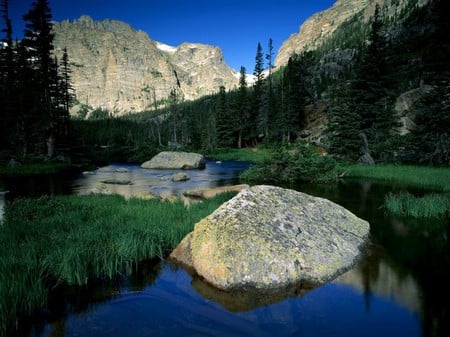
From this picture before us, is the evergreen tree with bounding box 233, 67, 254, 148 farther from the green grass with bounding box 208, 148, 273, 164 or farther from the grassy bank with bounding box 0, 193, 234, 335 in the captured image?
the grassy bank with bounding box 0, 193, 234, 335

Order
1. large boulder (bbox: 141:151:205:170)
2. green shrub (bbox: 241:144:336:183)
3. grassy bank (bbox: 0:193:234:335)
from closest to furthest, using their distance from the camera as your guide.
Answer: grassy bank (bbox: 0:193:234:335) → green shrub (bbox: 241:144:336:183) → large boulder (bbox: 141:151:205:170)

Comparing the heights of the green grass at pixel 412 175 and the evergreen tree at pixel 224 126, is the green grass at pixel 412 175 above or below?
below

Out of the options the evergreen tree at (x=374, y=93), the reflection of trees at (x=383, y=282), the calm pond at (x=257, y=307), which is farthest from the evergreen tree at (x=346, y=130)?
the reflection of trees at (x=383, y=282)

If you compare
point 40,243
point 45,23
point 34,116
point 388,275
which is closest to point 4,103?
point 34,116

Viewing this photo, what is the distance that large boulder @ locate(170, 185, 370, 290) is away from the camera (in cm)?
536

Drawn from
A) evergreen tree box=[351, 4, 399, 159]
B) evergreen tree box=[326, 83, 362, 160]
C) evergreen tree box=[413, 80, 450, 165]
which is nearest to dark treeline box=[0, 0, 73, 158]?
A: evergreen tree box=[326, 83, 362, 160]

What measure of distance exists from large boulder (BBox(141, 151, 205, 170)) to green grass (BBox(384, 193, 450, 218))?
23516 millimetres

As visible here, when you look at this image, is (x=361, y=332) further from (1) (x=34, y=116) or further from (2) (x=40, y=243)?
(1) (x=34, y=116)

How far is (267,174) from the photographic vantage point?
21.0 meters

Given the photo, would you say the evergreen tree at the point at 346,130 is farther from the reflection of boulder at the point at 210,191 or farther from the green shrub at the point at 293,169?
the reflection of boulder at the point at 210,191

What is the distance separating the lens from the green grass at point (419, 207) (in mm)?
10312

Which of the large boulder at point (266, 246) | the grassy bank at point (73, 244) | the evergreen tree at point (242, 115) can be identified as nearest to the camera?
the grassy bank at point (73, 244)

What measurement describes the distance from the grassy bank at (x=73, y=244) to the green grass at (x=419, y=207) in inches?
264

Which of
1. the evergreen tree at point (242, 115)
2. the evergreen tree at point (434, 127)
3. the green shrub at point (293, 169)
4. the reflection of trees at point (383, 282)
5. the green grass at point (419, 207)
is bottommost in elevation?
the reflection of trees at point (383, 282)
